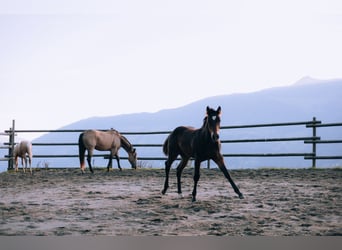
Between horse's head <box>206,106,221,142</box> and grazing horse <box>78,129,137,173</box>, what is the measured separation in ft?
14.4

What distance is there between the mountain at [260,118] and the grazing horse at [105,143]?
0.34 metres

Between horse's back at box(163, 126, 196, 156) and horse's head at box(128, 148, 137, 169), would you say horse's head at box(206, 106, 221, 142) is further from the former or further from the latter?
horse's head at box(128, 148, 137, 169)

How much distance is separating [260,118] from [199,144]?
311cm

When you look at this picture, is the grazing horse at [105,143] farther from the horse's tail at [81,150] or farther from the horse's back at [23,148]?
the horse's back at [23,148]

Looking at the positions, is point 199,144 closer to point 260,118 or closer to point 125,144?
point 260,118

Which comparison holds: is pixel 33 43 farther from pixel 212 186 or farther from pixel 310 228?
pixel 310 228

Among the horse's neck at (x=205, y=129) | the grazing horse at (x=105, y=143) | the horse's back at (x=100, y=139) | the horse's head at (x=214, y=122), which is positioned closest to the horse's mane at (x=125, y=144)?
the grazing horse at (x=105, y=143)

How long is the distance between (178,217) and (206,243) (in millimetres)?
473

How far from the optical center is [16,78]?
14.6 ft

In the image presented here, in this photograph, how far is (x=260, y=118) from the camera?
24.0 ft

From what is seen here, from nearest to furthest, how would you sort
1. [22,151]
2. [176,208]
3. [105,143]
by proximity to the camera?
[176,208] → [22,151] → [105,143]

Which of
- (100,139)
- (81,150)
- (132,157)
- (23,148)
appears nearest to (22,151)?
(23,148)

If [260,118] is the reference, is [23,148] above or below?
below

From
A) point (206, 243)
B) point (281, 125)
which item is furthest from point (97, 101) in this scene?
point (281, 125)
